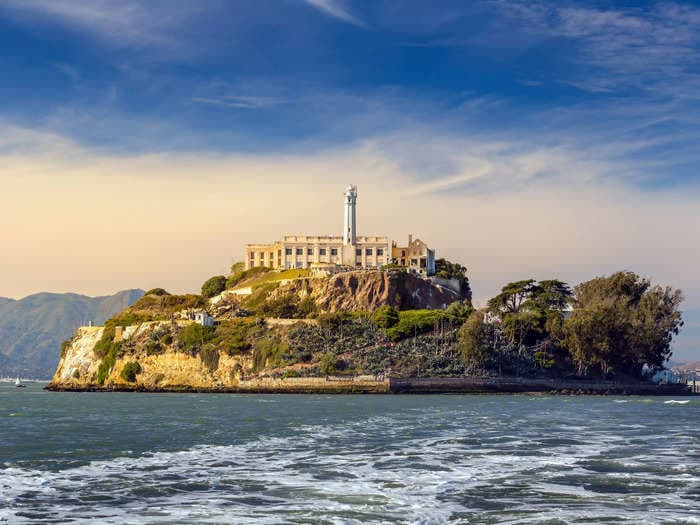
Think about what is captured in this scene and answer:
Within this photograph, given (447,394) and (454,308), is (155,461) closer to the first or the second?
(447,394)

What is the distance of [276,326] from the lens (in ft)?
514

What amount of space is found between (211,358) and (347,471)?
117 meters

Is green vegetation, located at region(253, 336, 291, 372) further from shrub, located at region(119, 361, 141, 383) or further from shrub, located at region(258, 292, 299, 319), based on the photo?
shrub, located at region(119, 361, 141, 383)

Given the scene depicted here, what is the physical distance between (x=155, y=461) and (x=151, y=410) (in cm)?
4435

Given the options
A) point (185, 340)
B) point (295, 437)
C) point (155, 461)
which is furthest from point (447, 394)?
point (155, 461)

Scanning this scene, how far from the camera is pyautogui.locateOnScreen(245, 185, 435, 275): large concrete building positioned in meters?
183

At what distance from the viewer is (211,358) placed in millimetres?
154125

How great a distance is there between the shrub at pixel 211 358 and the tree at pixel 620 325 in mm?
55691

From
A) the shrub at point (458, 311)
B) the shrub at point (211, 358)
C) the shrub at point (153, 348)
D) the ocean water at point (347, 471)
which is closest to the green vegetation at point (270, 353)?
the shrub at point (211, 358)

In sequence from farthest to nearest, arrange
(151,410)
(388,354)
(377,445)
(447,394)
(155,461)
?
(388,354) → (447,394) → (151,410) → (377,445) → (155,461)

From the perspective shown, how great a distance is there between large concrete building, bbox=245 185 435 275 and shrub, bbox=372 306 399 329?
2312cm

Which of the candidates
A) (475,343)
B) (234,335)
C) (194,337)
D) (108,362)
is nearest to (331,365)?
(234,335)

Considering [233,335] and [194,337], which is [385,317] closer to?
[233,335]

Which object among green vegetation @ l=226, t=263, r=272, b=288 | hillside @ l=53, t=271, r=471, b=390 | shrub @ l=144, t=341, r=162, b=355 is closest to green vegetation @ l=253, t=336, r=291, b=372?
hillside @ l=53, t=271, r=471, b=390
